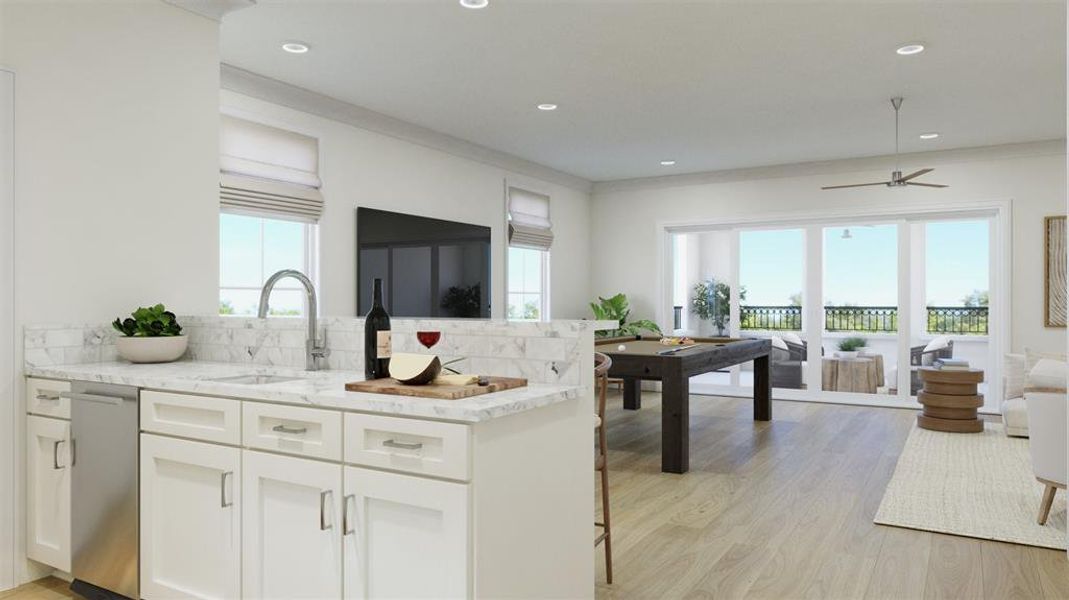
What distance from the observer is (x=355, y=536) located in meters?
1.96

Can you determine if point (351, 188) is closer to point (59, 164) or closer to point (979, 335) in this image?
point (59, 164)

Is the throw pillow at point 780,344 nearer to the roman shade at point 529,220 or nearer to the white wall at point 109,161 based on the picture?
the roman shade at point 529,220

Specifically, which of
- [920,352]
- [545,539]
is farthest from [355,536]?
[920,352]

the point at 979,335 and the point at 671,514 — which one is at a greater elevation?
the point at 979,335

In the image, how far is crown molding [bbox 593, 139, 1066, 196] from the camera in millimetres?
6730

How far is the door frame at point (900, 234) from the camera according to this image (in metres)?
6.83

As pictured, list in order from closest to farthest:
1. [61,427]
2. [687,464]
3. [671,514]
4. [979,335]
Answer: [61,427] → [671,514] → [687,464] → [979,335]

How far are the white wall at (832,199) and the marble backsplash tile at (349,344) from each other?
6103mm

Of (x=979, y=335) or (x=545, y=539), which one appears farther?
(x=979, y=335)

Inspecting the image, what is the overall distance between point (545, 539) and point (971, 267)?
658 cm

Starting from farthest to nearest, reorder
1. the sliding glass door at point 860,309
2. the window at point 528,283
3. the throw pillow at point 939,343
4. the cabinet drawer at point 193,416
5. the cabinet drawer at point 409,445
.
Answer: the window at point 528,283
the sliding glass door at point 860,309
the throw pillow at point 939,343
the cabinet drawer at point 193,416
the cabinet drawer at point 409,445

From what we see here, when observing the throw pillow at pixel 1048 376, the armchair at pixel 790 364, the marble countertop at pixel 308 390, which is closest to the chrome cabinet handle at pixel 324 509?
the marble countertop at pixel 308 390

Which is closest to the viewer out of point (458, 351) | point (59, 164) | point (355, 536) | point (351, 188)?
point (355, 536)

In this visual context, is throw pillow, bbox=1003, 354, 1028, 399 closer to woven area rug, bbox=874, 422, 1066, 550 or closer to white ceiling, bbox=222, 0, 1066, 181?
woven area rug, bbox=874, 422, 1066, 550
